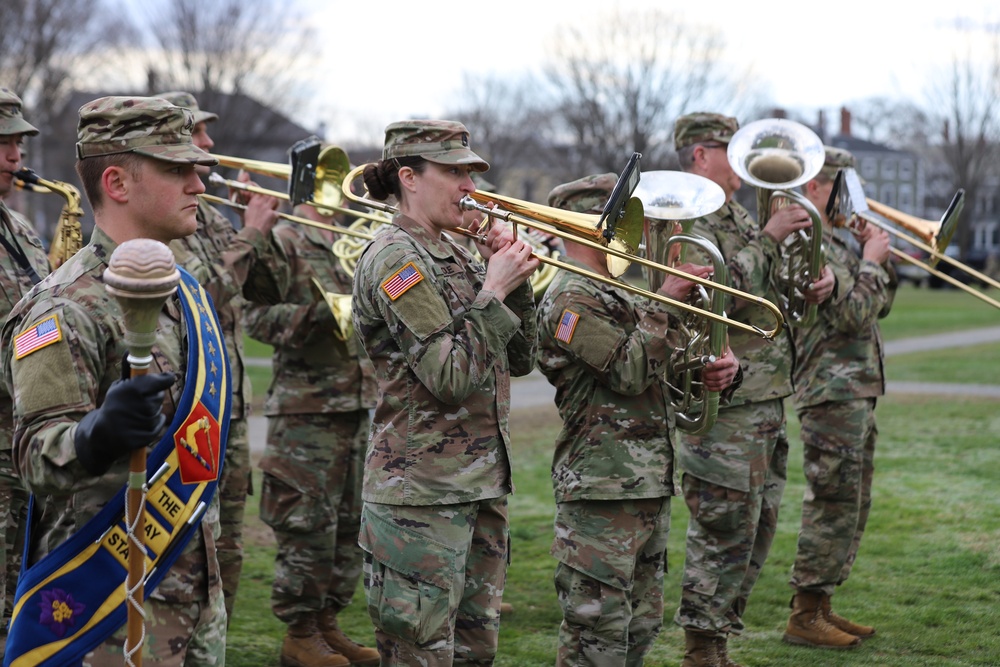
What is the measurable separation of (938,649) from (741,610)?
3.47 feet

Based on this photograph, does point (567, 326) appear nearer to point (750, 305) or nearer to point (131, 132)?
point (750, 305)

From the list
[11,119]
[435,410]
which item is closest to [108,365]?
[435,410]

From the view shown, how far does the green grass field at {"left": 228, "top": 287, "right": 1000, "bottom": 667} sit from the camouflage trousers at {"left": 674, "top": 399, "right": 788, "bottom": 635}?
1.49 feet

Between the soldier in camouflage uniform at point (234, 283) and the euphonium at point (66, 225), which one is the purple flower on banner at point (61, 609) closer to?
the soldier in camouflage uniform at point (234, 283)

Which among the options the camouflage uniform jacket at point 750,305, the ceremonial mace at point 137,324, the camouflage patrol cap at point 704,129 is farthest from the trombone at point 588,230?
the ceremonial mace at point 137,324

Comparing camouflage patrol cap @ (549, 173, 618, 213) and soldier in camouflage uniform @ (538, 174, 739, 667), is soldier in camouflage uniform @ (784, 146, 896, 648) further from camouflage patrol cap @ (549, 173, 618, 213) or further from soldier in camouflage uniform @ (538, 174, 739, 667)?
camouflage patrol cap @ (549, 173, 618, 213)

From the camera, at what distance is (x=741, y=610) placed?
5.83 metres

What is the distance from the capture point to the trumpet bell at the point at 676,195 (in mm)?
4984

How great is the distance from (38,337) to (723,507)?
3582 mm

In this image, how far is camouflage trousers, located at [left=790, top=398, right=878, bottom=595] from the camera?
6.39 metres

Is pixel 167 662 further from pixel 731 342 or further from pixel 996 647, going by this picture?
pixel 996 647

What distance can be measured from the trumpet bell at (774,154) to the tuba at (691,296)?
90 centimetres

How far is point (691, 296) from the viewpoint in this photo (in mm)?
4844

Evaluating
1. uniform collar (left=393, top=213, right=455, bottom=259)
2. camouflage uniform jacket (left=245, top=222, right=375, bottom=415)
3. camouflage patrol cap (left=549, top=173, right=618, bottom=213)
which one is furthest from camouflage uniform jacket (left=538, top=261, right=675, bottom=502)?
camouflage uniform jacket (left=245, top=222, right=375, bottom=415)
